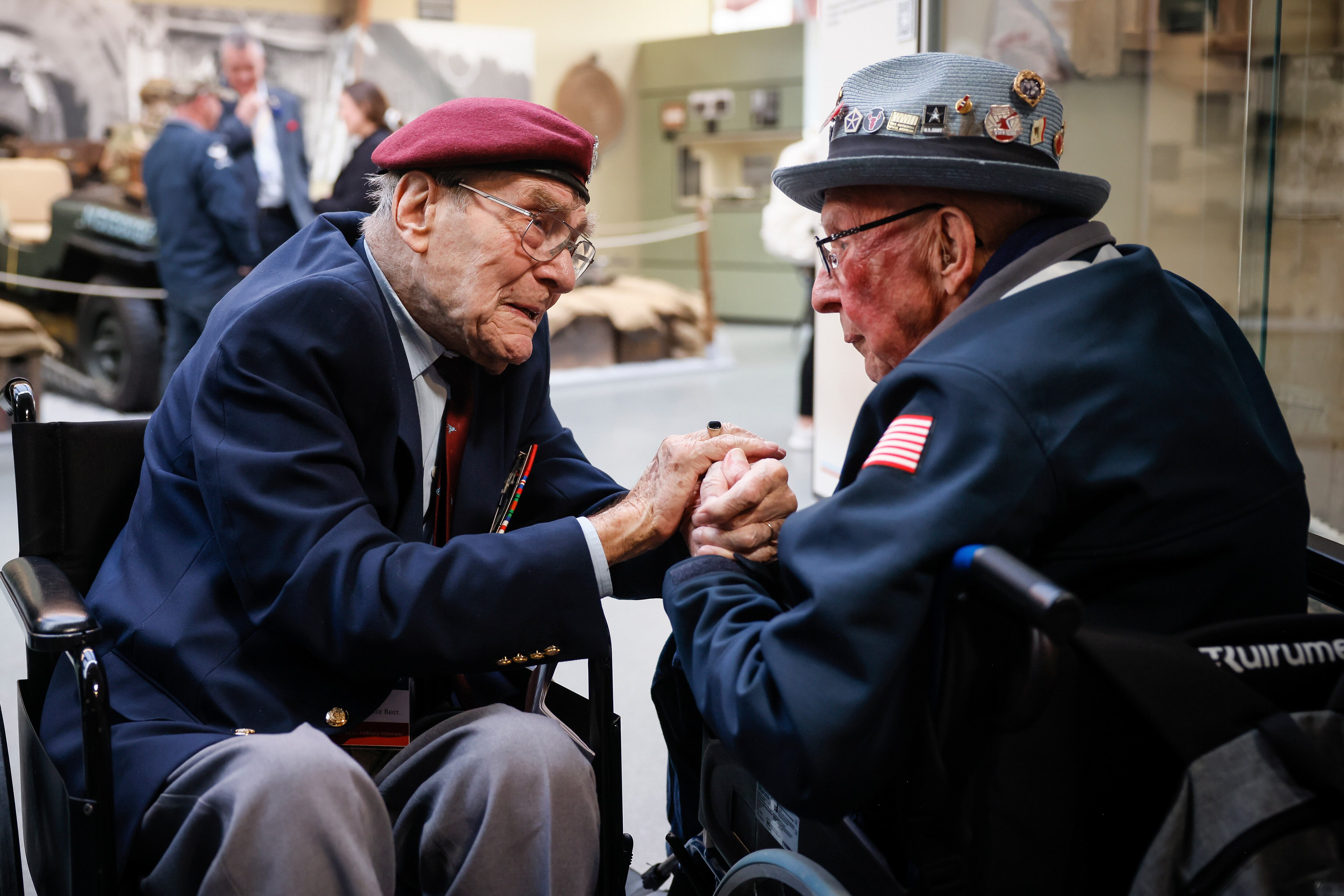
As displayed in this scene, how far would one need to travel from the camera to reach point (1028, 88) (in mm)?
1226

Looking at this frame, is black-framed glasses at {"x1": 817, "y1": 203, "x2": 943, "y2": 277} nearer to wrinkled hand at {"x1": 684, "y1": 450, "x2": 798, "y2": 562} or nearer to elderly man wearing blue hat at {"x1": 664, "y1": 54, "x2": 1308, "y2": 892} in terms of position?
elderly man wearing blue hat at {"x1": 664, "y1": 54, "x2": 1308, "y2": 892}

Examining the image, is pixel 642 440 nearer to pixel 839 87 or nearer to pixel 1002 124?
pixel 839 87

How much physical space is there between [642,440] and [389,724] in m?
4.36

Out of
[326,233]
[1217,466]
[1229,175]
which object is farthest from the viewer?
[1229,175]

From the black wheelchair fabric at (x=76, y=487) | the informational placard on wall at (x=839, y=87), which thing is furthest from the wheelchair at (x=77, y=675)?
the informational placard on wall at (x=839, y=87)

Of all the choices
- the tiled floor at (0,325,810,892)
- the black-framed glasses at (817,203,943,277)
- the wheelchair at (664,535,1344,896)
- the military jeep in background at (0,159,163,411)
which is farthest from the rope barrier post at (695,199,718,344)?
the wheelchair at (664,535,1344,896)

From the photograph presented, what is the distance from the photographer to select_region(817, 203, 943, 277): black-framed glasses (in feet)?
4.04

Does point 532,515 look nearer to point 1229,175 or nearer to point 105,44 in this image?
point 1229,175

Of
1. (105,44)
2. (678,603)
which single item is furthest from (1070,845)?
(105,44)

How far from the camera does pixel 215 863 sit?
42.5 inches

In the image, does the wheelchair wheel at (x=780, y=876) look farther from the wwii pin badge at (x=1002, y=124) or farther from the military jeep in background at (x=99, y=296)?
the military jeep in background at (x=99, y=296)

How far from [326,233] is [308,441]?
0.37 metres

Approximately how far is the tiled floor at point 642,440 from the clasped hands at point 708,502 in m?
0.84

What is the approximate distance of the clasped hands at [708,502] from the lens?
1334 millimetres
